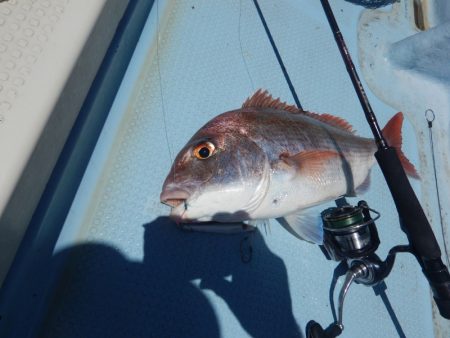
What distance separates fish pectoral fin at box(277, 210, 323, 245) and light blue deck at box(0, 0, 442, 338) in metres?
0.11

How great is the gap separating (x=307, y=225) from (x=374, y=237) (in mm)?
283

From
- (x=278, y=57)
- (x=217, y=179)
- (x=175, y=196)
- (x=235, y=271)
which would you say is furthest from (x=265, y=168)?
(x=278, y=57)

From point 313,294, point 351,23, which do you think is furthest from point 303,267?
point 351,23

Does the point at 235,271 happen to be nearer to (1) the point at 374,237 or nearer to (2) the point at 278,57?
(1) the point at 374,237

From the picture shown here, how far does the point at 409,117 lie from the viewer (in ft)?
7.04

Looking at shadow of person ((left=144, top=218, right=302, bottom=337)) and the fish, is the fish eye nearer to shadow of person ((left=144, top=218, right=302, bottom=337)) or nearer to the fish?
the fish

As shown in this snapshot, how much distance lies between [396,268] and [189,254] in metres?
1.07

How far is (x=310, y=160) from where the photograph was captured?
1.27m

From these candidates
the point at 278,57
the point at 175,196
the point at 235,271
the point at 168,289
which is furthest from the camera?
the point at 278,57

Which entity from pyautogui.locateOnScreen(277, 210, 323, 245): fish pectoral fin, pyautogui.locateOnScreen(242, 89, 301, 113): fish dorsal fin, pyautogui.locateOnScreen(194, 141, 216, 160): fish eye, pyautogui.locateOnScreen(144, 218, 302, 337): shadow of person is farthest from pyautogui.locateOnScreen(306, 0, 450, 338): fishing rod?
pyautogui.locateOnScreen(194, 141, 216, 160): fish eye

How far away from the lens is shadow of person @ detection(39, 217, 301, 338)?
1.17 meters

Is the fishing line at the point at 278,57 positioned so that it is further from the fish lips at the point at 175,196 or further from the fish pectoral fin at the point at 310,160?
the fish lips at the point at 175,196

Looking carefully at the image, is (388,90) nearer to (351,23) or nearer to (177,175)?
Answer: (351,23)

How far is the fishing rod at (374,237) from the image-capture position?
3.51ft
